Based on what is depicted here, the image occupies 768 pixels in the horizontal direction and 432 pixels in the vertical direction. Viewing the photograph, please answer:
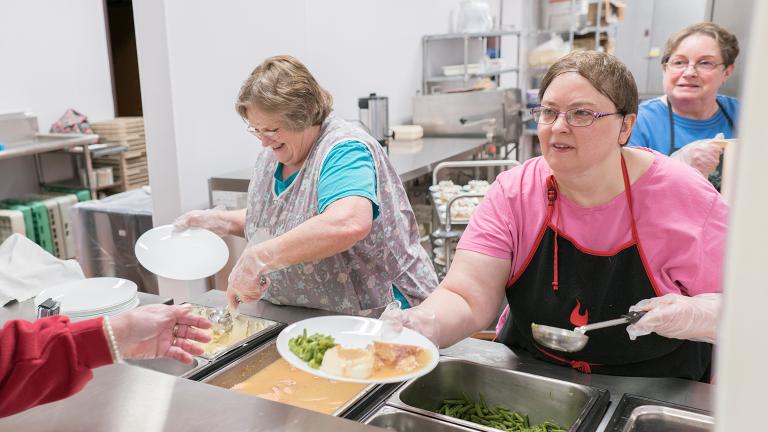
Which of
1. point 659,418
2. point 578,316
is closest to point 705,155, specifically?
point 578,316

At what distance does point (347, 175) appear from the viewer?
1745mm

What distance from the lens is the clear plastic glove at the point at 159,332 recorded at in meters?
1.07

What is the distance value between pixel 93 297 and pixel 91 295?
0.01 meters

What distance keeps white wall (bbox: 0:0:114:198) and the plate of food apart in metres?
5.31

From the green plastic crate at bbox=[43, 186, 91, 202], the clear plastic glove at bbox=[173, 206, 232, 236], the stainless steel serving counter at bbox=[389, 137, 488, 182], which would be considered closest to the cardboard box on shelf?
the stainless steel serving counter at bbox=[389, 137, 488, 182]

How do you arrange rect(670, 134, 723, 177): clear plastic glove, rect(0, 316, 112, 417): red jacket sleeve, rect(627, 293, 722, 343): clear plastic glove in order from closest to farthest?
rect(0, 316, 112, 417): red jacket sleeve → rect(627, 293, 722, 343): clear plastic glove → rect(670, 134, 723, 177): clear plastic glove

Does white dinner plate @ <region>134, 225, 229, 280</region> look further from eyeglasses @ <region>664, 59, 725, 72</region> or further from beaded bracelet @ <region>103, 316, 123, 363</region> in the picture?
eyeglasses @ <region>664, 59, 725, 72</region>

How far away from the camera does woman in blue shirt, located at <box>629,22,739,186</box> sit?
265 cm

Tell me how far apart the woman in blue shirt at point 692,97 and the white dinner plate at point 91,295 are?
218cm

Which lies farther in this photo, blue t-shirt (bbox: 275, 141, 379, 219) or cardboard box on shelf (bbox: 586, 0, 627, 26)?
cardboard box on shelf (bbox: 586, 0, 627, 26)

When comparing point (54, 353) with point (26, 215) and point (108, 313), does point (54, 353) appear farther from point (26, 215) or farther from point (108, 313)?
point (26, 215)

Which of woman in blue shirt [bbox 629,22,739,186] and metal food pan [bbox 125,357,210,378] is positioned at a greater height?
woman in blue shirt [bbox 629,22,739,186]

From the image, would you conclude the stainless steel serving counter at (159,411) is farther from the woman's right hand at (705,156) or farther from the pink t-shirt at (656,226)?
the woman's right hand at (705,156)

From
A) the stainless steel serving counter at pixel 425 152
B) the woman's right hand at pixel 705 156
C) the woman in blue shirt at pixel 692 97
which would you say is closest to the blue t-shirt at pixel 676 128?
the woman in blue shirt at pixel 692 97
